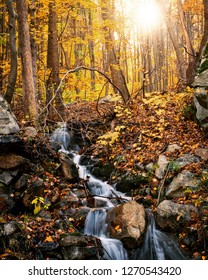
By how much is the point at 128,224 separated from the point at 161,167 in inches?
72.7

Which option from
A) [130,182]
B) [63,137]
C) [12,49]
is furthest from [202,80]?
[12,49]

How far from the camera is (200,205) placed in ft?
17.4

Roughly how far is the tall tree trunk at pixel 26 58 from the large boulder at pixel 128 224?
3.87 metres

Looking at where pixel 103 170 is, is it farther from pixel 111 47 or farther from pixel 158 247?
pixel 111 47

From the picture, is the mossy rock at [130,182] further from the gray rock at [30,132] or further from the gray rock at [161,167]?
the gray rock at [30,132]

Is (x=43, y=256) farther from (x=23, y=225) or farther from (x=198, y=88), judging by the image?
(x=198, y=88)

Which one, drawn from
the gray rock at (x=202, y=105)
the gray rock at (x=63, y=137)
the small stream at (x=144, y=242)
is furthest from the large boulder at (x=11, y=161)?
the gray rock at (x=202, y=105)

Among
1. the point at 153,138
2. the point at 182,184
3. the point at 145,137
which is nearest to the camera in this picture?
the point at 182,184

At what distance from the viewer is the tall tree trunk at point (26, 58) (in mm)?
7934

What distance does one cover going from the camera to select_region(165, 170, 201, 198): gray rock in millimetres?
5793

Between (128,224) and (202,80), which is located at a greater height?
(202,80)

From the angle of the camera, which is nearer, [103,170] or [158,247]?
[158,247]

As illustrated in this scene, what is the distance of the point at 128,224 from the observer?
17.5 ft

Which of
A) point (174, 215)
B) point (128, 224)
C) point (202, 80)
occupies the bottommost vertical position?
point (128, 224)
